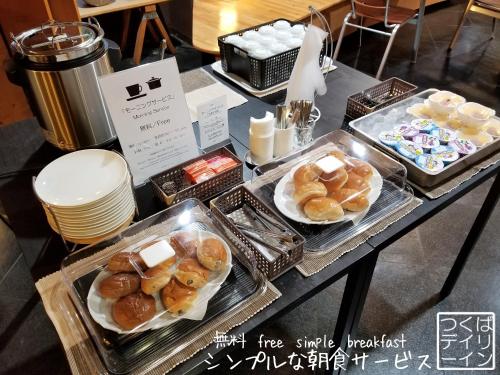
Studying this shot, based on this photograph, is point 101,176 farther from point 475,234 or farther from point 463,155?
A: point 475,234

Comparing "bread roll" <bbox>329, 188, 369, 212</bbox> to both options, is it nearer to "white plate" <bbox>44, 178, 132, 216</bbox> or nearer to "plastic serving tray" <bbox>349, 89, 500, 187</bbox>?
"plastic serving tray" <bbox>349, 89, 500, 187</bbox>

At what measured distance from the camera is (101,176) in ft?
2.66

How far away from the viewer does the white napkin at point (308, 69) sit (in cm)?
105

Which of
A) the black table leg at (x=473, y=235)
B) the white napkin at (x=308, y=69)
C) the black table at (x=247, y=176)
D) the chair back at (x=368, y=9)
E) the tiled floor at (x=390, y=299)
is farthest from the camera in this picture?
the chair back at (x=368, y=9)

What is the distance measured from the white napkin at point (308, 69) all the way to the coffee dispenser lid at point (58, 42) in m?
0.49

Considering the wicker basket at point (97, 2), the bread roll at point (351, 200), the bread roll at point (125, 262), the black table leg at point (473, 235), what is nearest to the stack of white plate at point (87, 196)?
the bread roll at point (125, 262)

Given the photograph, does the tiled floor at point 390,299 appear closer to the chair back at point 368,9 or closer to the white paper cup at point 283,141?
the white paper cup at point 283,141

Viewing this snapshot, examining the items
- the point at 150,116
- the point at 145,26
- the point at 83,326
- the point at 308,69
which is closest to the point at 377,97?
the point at 308,69

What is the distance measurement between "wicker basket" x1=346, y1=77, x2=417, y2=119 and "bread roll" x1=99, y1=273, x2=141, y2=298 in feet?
2.51

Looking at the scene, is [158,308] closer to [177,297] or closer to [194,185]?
[177,297]

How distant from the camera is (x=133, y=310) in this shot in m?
0.65

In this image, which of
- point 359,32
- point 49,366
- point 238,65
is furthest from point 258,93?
point 359,32

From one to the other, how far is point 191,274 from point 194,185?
0.24 m

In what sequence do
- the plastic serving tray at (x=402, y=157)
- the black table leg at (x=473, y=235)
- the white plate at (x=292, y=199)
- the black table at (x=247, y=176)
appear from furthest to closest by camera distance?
1. the black table leg at (x=473, y=235)
2. the plastic serving tray at (x=402, y=157)
3. the white plate at (x=292, y=199)
4. the black table at (x=247, y=176)
